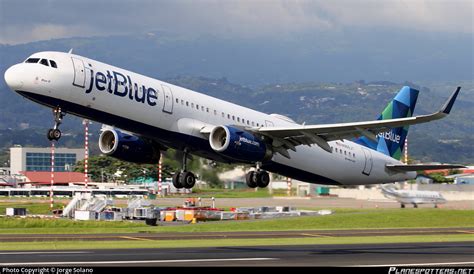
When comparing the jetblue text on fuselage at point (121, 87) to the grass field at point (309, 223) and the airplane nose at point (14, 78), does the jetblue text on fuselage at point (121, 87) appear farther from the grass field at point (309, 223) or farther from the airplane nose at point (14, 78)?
the grass field at point (309, 223)

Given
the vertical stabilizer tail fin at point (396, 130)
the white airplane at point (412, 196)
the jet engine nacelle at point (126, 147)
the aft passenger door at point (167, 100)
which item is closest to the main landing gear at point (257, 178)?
the jet engine nacelle at point (126, 147)

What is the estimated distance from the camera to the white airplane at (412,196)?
105m

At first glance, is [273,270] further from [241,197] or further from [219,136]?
[241,197]

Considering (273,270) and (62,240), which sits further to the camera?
(62,240)

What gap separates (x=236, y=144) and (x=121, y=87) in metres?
7.34

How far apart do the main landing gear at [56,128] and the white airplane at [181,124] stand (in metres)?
0.05

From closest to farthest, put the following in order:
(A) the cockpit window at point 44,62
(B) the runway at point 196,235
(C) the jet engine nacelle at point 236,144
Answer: (A) the cockpit window at point 44,62 → (C) the jet engine nacelle at point 236,144 → (B) the runway at point 196,235

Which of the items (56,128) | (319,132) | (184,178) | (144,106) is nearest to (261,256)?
(144,106)

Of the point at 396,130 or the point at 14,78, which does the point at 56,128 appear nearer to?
the point at 14,78

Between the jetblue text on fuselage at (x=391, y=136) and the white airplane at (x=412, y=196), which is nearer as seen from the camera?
the jetblue text on fuselage at (x=391, y=136)

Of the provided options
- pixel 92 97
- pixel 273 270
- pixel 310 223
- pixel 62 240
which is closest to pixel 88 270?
pixel 273 270

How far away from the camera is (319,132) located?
175 ft

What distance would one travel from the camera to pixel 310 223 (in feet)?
257

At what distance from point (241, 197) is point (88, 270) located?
9438cm
